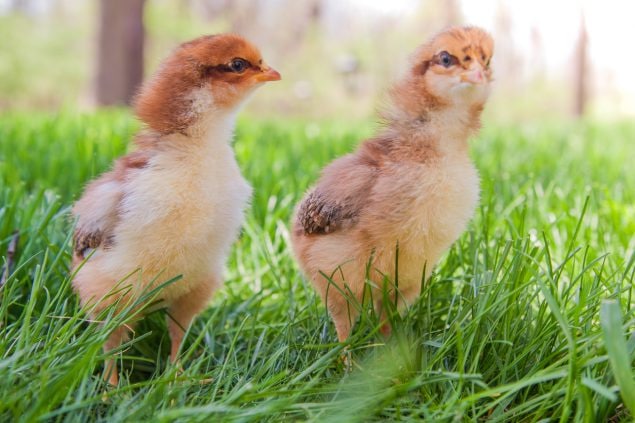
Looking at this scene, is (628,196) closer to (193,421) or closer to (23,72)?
(193,421)

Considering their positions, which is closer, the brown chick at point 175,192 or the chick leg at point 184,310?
the brown chick at point 175,192

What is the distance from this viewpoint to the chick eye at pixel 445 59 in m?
1.73

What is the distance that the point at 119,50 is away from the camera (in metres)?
8.73

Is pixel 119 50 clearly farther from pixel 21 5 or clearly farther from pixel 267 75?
pixel 21 5

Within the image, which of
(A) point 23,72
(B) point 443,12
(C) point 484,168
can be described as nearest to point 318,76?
(B) point 443,12

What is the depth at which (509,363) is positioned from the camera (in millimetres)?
1665

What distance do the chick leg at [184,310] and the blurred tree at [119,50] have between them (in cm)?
674

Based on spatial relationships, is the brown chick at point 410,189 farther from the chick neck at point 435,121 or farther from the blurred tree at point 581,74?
the blurred tree at point 581,74

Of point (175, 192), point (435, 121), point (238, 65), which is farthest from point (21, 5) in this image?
point (435, 121)

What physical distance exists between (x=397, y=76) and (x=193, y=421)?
3.59ft

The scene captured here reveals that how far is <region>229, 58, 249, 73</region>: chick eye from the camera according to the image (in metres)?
1.86

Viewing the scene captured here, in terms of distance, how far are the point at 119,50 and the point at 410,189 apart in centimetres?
782

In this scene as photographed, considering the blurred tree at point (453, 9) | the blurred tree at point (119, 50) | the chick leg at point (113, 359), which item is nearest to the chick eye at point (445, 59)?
the chick leg at point (113, 359)

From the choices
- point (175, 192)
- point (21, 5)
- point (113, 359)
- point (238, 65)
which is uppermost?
point (21, 5)
